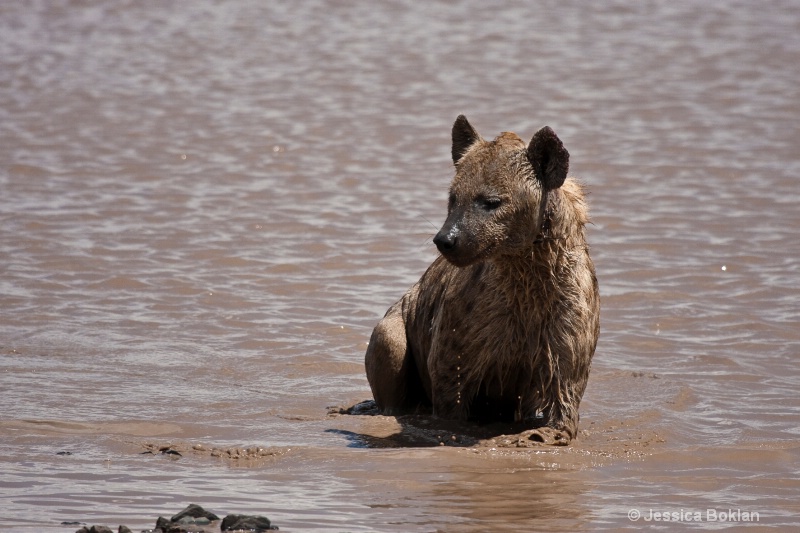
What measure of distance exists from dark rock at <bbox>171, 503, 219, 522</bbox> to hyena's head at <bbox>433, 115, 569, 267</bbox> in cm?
183

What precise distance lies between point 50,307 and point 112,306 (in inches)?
17.8

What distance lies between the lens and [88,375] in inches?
333

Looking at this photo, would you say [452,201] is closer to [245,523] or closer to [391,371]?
[391,371]

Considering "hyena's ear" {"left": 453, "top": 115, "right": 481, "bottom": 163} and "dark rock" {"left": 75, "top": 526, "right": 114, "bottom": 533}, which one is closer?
"dark rock" {"left": 75, "top": 526, "right": 114, "bottom": 533}

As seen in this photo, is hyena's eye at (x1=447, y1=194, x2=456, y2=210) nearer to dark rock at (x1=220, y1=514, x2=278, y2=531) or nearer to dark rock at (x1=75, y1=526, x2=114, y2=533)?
dark rock at (x1=220, y1=514, x2=278, y2=531)

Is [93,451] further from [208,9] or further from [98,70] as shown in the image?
[208,9]

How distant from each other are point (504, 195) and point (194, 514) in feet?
7.56

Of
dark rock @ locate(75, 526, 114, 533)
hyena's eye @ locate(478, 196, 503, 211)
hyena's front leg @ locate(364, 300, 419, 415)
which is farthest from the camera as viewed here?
hyena's front leg @ locate(364, 300, 419, 415)

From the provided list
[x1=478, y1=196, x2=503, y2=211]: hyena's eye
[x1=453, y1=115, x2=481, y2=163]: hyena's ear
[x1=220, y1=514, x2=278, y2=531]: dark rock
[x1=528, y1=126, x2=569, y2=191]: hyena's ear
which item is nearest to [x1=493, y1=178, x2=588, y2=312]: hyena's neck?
[x1=528, y1=126, x2=569, y2=191]: hyena's ear

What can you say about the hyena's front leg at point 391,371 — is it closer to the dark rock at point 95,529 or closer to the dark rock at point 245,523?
the dark rock at point 245,523

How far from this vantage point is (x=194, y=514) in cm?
552

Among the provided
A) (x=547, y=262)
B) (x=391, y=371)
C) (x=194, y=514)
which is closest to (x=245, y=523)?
(x=194, y=514)

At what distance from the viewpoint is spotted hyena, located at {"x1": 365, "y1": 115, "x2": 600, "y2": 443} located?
6801 mm

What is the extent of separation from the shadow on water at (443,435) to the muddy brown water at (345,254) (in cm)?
4
